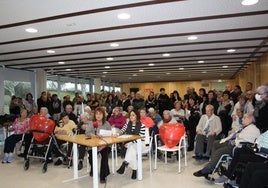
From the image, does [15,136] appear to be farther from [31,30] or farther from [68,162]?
[31,30]

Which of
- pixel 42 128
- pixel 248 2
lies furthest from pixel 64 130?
pixel 248 2

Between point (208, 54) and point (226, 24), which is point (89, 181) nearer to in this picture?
point (226, 24)

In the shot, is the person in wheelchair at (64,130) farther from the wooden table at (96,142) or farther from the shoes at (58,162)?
the wooden table at (96,142)

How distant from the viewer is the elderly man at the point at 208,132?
5.50m

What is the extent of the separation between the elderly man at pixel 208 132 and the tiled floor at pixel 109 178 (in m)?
0.23

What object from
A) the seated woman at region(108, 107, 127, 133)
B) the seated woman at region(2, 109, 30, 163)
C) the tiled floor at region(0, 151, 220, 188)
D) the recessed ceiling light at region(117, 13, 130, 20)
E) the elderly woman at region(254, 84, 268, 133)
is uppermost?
the recessed ceiling light at region(117, 13, 130, 20)

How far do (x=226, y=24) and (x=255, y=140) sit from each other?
2060mm

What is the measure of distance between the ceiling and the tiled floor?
8.72 feet

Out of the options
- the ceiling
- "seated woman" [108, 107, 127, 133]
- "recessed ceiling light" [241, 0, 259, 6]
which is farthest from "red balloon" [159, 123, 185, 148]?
"recessed ceiling light" [241, 0, 259, 6]

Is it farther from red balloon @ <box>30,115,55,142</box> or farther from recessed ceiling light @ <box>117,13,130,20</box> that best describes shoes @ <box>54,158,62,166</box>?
recessed ceiling light @ <box>117,13,130,20</box>

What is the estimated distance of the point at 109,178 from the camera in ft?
15.5

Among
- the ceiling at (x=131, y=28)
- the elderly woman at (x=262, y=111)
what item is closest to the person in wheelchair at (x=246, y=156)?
the elderly woman at (x=262, y=111)

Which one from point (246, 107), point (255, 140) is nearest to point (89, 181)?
point (255, 140)

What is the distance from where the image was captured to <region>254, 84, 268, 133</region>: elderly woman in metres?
4.06
